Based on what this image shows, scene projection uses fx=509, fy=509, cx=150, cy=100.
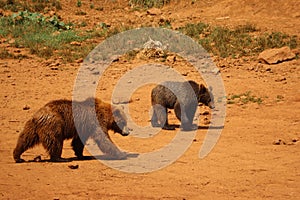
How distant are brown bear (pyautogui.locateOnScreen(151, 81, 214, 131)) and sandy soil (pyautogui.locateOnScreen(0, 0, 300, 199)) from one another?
415 mm

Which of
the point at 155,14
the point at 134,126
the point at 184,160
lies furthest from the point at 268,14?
the point at 184,160

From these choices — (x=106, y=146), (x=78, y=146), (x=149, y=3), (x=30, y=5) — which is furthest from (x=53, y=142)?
(x=30, y=5)

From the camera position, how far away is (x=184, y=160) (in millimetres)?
8742

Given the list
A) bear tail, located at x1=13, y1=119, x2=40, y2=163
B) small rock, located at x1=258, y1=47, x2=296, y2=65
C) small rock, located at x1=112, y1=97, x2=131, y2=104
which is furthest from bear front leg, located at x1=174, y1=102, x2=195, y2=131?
small rock, located at x1=258, y1=47, x2=296, y2=65

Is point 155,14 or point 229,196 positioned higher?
point 155,14

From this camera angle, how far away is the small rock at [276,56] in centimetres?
1602

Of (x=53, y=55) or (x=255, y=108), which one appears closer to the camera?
(x=255, y=108)

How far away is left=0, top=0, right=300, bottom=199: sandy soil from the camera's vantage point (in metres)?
7.21

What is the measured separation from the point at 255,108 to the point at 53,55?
815cm

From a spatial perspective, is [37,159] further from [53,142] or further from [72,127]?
[72,127]

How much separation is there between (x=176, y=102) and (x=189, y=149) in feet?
7.84

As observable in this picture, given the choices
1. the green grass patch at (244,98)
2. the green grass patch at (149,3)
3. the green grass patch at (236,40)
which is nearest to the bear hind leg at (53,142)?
the green grass patch at (244,98)

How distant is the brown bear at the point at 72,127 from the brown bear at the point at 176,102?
200 cm

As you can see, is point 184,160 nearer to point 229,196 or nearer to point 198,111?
point 229,196
